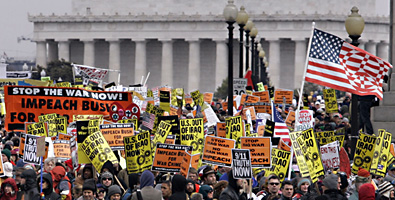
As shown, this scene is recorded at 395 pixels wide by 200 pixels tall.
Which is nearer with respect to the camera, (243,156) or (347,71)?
(243,156)

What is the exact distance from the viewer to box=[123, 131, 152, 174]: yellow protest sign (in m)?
22.5

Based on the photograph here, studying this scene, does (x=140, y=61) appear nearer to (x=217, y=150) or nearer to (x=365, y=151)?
(x=217, y=150)

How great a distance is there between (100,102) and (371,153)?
878 centimetres

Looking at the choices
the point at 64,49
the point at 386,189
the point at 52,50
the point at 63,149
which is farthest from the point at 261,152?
the point at 52,50

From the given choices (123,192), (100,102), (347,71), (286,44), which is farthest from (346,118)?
(286,44)

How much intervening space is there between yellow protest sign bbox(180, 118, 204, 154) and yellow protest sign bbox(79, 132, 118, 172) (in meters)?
2.24

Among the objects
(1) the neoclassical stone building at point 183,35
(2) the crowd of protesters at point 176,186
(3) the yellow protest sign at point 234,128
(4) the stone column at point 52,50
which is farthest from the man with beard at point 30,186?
(4) the stone column at point 52,50

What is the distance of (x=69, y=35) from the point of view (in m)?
159

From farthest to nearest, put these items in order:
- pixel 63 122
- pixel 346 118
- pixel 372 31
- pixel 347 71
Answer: pixel 372 31, pixel 346 118, pixel 63 122, pixel 347 71

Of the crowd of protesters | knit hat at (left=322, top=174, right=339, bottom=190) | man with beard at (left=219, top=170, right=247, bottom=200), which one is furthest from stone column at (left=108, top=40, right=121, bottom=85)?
knit hat at (left=322, top=174, right=339, bottom=190)

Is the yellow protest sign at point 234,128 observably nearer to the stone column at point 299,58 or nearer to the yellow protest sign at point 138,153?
the yellow protest sign at point 138,153

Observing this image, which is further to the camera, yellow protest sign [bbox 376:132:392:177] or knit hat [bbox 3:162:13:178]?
yellow protest sign [bbox 376:132:392:177]

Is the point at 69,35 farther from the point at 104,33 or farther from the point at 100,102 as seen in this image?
the point at 100,102

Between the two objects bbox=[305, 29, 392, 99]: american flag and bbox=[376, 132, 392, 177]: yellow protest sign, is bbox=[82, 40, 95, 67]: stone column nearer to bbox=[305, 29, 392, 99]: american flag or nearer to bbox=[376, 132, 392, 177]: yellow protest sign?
bbox=[305, 29, 392, 99]: american flag
